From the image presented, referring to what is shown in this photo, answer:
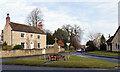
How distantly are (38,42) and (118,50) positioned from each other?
2617 cm

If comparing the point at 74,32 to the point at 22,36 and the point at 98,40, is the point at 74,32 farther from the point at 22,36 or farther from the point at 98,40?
the point at 22,36

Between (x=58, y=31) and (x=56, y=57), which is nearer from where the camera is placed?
(x=56, y=57)

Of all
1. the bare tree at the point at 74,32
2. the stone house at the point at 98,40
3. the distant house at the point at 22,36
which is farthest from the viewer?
the bare tree at the point at 74,32

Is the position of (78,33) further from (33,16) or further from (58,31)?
(33,16)

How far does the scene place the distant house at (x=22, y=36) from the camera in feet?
146

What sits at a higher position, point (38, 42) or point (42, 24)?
point (42, 24)

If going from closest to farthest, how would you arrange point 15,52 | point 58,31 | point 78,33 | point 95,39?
point 15,52 < point 95,39 < point 58,31 < point 78,33

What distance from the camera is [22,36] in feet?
156

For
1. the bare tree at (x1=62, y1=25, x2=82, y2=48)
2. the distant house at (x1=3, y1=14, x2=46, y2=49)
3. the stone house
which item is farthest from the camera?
the bare tree at (x1=62, y1=25, x2=82, y2=48)

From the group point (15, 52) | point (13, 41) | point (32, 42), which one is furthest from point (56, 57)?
point (32, 42)

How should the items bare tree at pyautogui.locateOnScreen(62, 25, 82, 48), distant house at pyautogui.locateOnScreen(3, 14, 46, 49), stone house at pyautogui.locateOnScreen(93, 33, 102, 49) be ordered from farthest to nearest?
bare tree at pyautogui.locateOnScreen(62, 25, 82, 48)
stone house at pyautogui.locateOnScreen(93, 33, 102, 49)
distant house at pyautogui.locateOnScreen(3, 14, 46, 49)

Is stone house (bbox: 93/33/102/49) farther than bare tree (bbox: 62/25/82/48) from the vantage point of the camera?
No

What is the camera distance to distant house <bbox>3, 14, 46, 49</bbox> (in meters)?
44.5

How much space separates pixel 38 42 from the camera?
178ft
